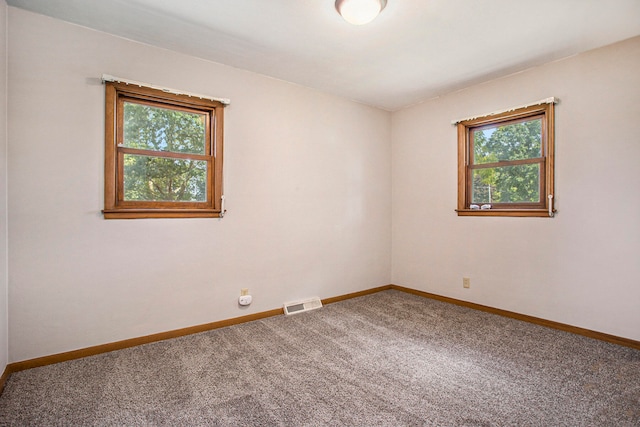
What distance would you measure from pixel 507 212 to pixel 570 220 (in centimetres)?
54

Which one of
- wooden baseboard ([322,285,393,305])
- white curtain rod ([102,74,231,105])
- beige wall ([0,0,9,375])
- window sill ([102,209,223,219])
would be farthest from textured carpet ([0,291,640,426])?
white curtain rod ([102,74,231,105])

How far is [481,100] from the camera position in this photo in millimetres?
3512

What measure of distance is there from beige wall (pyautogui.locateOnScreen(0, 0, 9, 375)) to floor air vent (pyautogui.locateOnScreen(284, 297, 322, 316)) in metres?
2.17

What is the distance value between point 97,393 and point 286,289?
1859 mm

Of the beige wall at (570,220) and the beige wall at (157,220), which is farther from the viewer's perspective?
the beige wall at (570,220)

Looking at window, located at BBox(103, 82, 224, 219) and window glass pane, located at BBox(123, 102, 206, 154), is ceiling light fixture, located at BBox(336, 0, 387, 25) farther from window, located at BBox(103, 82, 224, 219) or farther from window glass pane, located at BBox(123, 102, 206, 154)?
window glass pane, located at BBox(123, 102, 206, 154)

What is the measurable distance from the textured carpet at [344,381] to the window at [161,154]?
3.87 feet

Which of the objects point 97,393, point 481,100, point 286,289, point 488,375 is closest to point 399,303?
point 286,289

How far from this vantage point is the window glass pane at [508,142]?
317 cm

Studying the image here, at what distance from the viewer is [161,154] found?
107 inches

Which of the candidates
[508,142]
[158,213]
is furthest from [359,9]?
[508,142]

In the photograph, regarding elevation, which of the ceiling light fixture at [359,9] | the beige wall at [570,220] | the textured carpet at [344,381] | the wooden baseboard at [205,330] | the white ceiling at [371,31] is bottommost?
the textured carpet at [344,381]

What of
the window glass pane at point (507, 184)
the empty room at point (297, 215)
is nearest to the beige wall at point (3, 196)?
the empty room at point (297, 215)

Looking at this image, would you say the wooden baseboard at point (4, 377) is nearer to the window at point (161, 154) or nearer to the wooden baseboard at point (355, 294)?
the window at point (161, 154)
